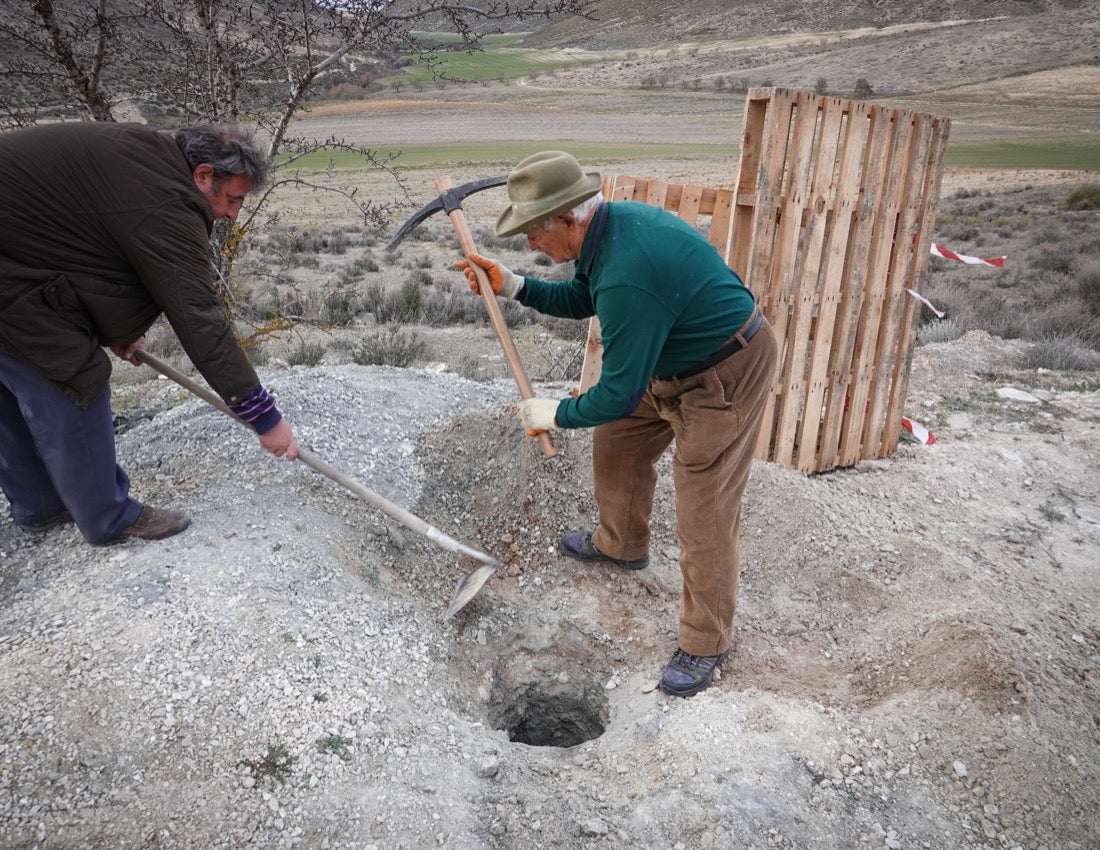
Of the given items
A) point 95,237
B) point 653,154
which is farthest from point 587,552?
point 653,154

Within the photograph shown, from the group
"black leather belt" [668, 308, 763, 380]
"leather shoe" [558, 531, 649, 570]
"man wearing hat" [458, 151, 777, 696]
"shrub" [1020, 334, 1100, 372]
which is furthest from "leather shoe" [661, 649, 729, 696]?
"shrub" [1020, 334, 1100, 372]

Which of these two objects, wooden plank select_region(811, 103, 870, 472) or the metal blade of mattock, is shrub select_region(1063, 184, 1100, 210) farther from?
the metal blade of mattock

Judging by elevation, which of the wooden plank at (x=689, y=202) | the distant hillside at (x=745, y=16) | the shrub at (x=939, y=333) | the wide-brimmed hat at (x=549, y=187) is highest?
the distant hillside at (x=745, y=16)

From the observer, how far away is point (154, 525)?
333 centimetres

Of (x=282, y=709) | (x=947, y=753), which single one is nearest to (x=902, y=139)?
(x=947, y=753)

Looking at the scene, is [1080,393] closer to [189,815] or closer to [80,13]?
[189,815]

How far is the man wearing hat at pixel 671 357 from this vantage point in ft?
8.45

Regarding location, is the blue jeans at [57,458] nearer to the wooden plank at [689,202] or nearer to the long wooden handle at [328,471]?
the long wooden handle at [328,471]

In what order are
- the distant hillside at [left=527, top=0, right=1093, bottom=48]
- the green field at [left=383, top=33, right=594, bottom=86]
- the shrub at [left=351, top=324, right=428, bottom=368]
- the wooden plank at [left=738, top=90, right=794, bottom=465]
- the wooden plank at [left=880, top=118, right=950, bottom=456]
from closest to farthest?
the wooden plank at [left=738, top=90, right=794, bottom=465] → the wooden plank at [left=880, top=118, right=950, bottom=456] → the shrub at [left=351, top=324, right=428, bottom=368] → the distant hillside at [left=527, top=0, right=1093, bottom=48] → the green field at [left=383, top=33, right=594, bottom=86]

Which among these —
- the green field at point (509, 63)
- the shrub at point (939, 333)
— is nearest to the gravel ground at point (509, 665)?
the shrub at point (939, 333)

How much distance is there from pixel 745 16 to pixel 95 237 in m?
85.9

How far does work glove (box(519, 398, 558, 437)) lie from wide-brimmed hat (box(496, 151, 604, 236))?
2.54ft

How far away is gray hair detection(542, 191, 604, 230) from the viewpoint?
265 cm

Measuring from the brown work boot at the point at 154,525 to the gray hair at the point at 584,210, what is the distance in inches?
89.8
